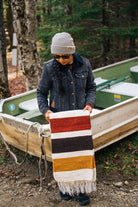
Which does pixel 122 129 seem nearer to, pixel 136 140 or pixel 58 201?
pixel 136 140

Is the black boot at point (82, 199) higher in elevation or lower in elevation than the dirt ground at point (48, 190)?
higher

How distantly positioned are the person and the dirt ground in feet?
1.14

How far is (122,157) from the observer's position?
402 cm

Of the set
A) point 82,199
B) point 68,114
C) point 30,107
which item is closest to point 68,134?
point 68,114

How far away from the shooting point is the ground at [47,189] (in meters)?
3.00

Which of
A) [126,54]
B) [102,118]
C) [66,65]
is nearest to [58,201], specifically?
[102,118]

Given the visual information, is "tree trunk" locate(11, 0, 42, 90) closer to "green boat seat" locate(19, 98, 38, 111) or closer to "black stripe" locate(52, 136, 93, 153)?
"green boat seat" locate(19, 98, 38, 111)

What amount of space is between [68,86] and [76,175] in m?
0.98

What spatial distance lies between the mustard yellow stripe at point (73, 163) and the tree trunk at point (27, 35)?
3.46 metres

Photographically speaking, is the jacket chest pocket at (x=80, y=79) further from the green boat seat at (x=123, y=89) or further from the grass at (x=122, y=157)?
the green boat seat at (x=123, y=89)

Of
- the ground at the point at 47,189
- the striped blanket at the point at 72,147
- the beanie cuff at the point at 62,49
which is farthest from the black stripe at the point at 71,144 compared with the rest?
the beanie cuff at the point at 62,49

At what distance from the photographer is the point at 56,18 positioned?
8086 millimetres

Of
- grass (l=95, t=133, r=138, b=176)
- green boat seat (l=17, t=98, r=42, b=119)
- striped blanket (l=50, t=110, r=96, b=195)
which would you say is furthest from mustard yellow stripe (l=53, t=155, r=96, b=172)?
green boat seat (l=17, t=98, r=42, b=119)

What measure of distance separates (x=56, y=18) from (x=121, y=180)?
615cm
